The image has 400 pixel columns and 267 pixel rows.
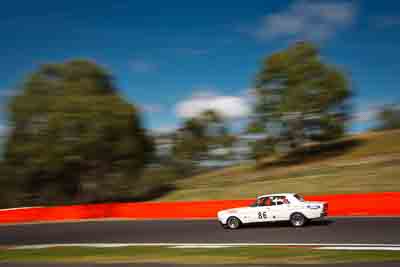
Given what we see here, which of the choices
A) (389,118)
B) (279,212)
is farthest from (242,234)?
(389,118)

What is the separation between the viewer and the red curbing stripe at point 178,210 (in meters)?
20.6

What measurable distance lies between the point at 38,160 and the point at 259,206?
22.0 m

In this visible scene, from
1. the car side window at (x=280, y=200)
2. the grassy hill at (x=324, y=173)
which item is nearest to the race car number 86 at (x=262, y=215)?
the car side window at (x=280, y=200)

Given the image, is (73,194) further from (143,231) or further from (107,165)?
(143,231)

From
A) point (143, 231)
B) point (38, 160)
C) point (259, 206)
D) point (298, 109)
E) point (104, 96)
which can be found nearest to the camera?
point (259, 206)

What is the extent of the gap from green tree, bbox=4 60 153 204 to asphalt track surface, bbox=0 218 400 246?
13839mm

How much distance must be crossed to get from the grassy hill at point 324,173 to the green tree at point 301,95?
298cm

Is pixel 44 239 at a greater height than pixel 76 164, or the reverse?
pixel 76 164

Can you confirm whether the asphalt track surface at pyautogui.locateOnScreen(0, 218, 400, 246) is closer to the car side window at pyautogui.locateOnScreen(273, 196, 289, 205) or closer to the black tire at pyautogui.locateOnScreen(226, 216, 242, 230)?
the black tire at pyautogui.locateOnScreen(226, 216, 242, 230)

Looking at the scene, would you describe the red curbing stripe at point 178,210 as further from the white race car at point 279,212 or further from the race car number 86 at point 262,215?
the race car number 86 at point 262,215

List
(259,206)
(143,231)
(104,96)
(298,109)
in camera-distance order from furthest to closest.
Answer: (298,109) → (104,96) → (143,231) → (259,206)

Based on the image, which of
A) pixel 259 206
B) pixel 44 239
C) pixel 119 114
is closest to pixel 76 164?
pixel 119 114

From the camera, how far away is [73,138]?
115 ft

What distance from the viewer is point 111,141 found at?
36438 millimetres
